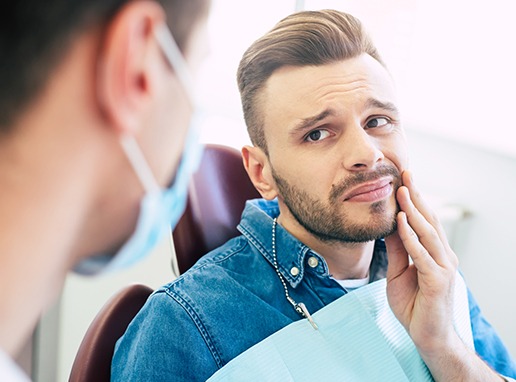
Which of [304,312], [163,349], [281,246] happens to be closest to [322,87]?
[281,246]

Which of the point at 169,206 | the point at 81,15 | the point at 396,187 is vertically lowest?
the point at 396,187

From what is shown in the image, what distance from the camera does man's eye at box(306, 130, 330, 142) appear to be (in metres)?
1.24

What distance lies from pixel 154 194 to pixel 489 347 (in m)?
1.13

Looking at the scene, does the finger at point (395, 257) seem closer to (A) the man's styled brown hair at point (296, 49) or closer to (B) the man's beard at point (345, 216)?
(B) the man's beard at point (345, 216)

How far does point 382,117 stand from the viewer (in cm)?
128

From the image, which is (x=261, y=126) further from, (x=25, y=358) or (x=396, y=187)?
(x=25, y=358)

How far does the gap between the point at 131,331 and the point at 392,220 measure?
0.51 metres

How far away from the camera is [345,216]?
121cm

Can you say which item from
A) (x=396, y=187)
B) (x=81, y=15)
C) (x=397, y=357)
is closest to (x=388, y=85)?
(x=396, y=187)

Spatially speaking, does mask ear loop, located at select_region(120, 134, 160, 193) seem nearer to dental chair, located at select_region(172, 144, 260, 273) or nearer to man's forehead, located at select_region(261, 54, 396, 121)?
man's forehead, located at select_region(261, 54, 396, 121)

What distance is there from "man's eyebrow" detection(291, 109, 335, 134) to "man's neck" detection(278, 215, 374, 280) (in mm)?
199

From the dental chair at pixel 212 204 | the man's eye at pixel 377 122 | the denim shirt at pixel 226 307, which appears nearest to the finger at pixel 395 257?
the denim shirt at pixel 226 307

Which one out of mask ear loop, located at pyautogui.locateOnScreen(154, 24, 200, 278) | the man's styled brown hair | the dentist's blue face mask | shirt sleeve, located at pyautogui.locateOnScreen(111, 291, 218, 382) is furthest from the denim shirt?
mask ear loop, located at pyautogui.locateOnScreen(154, 24, 200, 278)

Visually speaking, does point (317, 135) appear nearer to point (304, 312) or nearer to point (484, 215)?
point (304, 312)
